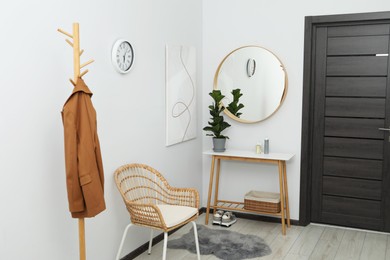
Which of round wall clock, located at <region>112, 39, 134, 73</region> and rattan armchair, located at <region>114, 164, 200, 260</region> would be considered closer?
rattan armchair, located at <region>114, 164, 200, 260</region>

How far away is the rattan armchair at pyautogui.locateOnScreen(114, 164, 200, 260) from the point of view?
9.90 feet

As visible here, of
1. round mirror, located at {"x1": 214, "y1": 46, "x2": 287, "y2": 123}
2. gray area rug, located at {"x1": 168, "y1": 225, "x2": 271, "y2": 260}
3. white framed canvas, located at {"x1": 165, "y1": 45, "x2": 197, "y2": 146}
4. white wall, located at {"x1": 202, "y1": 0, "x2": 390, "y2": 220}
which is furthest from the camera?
round mirror, located at {"x1": 214, "y1": 46, "x2": 287, "y2": 123}

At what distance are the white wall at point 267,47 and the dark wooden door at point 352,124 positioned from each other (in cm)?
17

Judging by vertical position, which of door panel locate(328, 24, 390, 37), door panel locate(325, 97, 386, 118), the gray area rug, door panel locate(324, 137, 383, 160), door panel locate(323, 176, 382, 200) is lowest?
the gray area rug

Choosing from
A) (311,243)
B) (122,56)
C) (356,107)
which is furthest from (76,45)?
(356,107)

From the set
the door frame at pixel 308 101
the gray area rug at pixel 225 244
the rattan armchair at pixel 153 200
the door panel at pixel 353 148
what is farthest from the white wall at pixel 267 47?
the rattan armchair at pixel 153 200

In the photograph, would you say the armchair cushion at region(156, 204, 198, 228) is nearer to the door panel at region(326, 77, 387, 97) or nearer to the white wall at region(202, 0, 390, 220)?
the white wall at region(202, 0, 390, 220)

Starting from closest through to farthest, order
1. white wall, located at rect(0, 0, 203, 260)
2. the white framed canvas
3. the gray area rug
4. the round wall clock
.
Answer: white wall, located at rect(0, 0, 203, 260), the round wall clock, the gray area rug, the white framed canvas

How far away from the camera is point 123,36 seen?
3264mm

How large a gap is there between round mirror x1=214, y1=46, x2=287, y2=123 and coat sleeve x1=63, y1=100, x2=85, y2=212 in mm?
2333

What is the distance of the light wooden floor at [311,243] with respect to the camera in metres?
3.55

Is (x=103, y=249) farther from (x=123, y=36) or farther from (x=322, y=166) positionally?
(x=322, y=166)

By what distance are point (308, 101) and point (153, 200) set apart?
1.71 metres

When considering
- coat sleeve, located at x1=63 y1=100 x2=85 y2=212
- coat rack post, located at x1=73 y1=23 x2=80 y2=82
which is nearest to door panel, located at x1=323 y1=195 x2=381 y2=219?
coat sleeve, located at x1=63 y1=100 x2=85 y2=212
